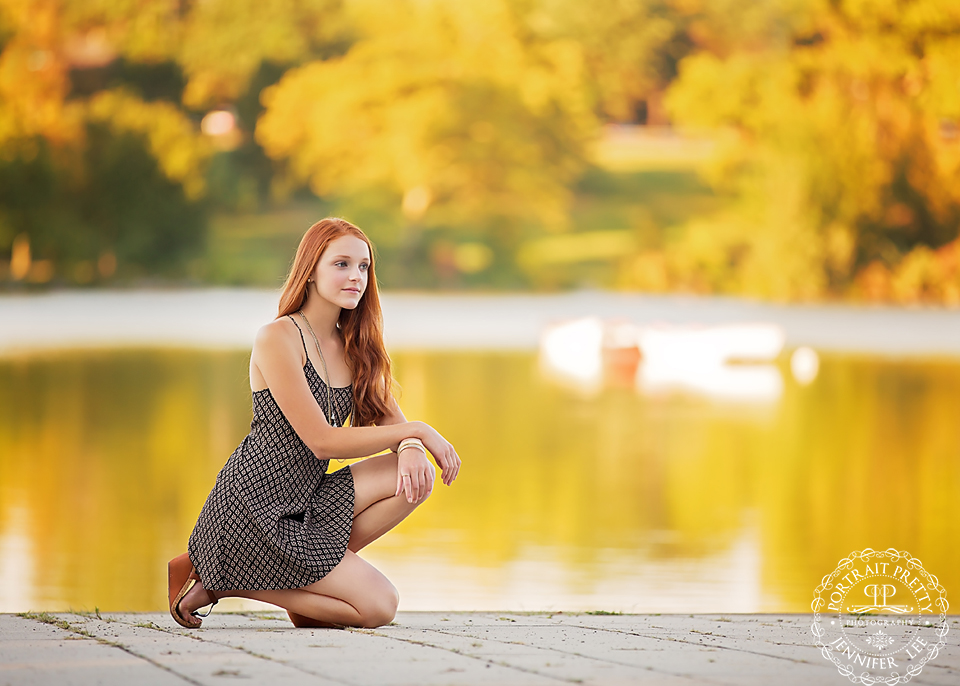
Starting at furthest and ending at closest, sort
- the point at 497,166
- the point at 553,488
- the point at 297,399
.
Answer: the point at 497,166, the point at 553,488, the point at 297,399

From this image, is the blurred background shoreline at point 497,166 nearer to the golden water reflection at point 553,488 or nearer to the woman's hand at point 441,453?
the golden water reflection at point 553,488

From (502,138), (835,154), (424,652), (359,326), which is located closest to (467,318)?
(502,138)

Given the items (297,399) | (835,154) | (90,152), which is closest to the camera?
(297,399)

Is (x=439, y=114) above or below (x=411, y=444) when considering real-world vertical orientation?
above

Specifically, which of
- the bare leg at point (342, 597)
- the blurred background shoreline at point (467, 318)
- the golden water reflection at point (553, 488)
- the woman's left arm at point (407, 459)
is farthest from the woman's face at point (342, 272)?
the blurred background shoreline at point (467, 318)

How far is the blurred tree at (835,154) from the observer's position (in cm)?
1781

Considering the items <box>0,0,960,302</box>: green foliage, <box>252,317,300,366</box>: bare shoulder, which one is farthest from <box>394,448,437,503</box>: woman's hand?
<box>0,0,960,302</box>: green foliage

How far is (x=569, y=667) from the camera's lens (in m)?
1.86

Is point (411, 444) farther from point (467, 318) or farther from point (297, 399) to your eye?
point (467, 318)

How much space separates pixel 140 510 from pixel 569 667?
14.1 ft

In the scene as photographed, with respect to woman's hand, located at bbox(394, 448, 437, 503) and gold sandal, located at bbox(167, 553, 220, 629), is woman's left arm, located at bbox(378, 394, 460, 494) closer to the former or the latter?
woman's hand, located at bbox(394, 448, 437, 503)

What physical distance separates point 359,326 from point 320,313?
3.1 inches

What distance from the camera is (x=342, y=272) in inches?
91.5

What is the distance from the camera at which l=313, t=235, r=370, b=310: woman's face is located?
232 centimetres
